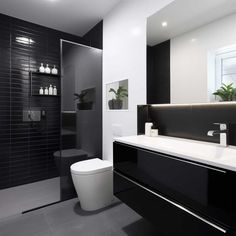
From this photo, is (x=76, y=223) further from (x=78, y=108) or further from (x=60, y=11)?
(x=60, y=11)

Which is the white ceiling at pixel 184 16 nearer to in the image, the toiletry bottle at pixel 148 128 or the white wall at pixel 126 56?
the white wall at pixel 126 56

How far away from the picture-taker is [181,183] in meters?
1.02

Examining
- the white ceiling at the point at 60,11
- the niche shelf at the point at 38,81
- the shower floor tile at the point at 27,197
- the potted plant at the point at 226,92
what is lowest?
the shower floor tile at the point at 27,197

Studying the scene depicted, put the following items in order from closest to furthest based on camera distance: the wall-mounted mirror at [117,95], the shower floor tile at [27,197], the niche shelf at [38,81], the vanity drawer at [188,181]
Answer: the vanity drawer at [188,181]
the shower floor tile at [27,197]
the wall-mounted mirror at [117,95]
the niche shelf at [38,81]

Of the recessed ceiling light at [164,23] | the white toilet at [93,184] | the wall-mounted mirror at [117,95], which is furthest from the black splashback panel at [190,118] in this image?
the recessed ceiling light at [164,23]

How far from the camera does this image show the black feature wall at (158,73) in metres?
1.70

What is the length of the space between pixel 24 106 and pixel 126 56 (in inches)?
70.4

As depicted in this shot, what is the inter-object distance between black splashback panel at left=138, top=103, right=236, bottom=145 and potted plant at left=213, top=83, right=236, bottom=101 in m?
0.05

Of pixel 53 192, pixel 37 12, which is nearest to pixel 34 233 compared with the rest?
pixel 53 192

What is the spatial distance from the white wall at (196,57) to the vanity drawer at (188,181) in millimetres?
660

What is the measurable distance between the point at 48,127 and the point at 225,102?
2590 millimetres

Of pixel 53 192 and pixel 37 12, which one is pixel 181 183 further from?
pixel 37 12

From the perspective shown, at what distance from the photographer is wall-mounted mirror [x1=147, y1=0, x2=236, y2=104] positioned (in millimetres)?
1275

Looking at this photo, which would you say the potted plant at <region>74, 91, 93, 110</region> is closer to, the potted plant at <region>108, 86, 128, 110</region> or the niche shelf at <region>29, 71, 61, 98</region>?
the potted plant at <region>108, 86, 128, 110</region>
